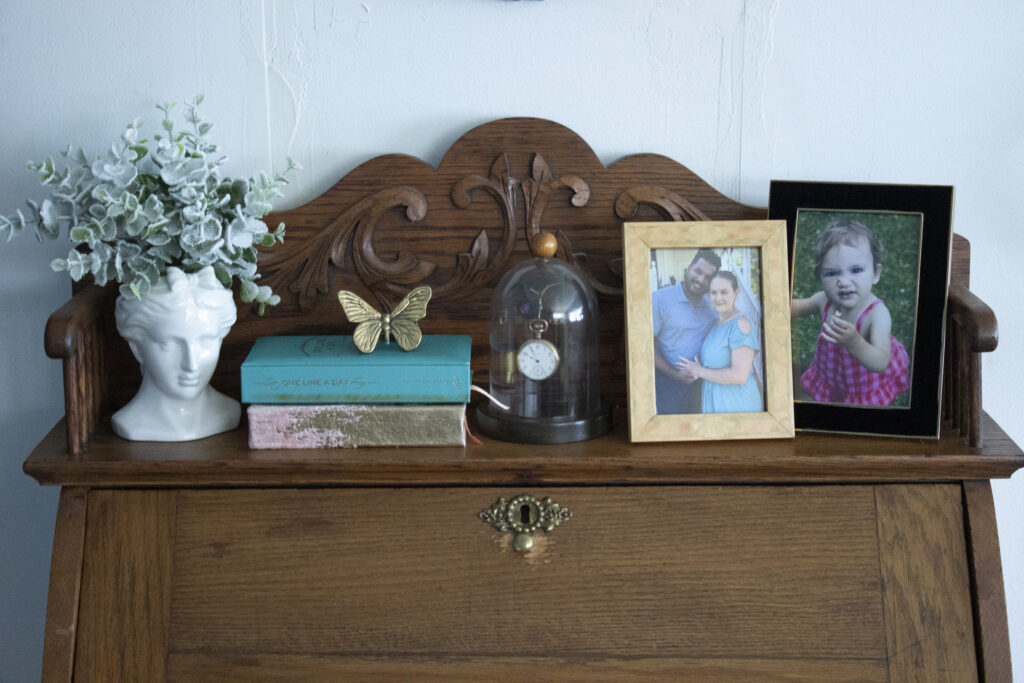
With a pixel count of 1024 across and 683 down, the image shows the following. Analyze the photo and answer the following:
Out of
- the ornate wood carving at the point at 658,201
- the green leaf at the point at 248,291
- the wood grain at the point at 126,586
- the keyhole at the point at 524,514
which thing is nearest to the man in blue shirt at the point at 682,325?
the ornate wood carving at the point at 658,201

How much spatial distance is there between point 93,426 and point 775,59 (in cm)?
102

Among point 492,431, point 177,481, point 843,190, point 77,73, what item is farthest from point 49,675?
point 843,190

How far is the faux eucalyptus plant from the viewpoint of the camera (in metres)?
1.02

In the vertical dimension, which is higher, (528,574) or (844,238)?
(844,238)

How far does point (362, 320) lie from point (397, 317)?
0.14 feet

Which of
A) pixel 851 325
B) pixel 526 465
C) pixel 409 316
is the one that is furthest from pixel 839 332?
pixel 409 316

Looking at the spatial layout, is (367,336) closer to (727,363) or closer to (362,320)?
(362,320)

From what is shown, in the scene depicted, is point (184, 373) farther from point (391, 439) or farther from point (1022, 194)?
point (1022, 194)

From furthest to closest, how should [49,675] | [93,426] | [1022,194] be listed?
[1022,194] < [93,426] < [49,675]

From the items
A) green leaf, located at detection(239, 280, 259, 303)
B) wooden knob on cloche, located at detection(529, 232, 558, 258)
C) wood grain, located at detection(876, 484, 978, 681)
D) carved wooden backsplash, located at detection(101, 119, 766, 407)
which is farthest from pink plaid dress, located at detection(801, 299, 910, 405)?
green leaf, located at detection(239, 280, 259, 303)

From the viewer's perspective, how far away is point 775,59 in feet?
3.97

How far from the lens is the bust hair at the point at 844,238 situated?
1.11 meters

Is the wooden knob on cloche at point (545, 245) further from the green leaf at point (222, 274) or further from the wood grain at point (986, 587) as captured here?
the wood grain at point (986, 587)

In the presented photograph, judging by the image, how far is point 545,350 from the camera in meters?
1.10
